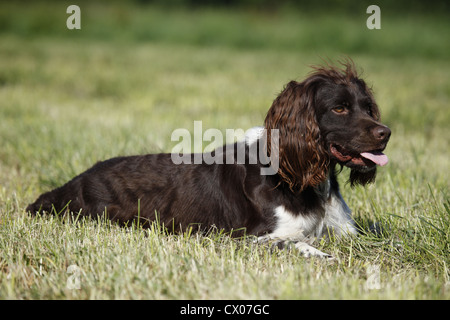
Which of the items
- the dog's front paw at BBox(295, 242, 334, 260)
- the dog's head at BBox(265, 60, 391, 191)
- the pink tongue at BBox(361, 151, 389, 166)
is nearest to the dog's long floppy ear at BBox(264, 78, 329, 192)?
the dog's head at BBox(265, 60, 391, 191)

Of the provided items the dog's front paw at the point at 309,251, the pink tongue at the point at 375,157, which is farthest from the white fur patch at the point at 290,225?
the pink tongue at the point at 375,157

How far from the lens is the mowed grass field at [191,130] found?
2.61 meters

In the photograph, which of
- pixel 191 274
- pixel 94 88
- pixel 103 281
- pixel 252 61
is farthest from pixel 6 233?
pixel 252 61

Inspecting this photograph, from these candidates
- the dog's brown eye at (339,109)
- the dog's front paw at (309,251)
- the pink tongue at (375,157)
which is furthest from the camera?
the dog's brown eye at (339,109)

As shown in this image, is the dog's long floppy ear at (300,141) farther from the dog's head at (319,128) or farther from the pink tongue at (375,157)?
the pink tongue at (375,157)

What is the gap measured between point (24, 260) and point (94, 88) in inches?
325

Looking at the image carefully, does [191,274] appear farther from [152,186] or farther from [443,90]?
[443,90]

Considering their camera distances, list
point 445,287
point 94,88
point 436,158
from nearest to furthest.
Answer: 1. point 445,287
2. point 436,158
3. point 94,88

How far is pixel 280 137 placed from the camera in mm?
3391

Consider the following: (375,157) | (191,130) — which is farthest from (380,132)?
(191,130)

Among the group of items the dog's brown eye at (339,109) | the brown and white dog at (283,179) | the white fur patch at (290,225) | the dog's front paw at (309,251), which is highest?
the dog's brown eye at (339,109)

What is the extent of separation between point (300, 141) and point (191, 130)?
388 cm

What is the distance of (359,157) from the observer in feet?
10.9

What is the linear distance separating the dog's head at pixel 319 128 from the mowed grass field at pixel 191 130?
0.45m
